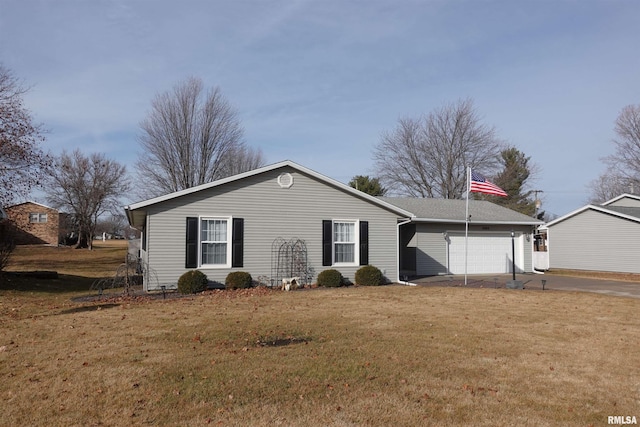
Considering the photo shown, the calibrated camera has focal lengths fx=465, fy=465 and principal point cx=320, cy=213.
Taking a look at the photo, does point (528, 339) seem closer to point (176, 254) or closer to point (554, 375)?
point (554, 375)

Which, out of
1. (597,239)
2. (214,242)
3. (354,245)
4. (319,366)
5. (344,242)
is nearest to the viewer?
(319,366)

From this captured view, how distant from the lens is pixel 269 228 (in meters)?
15.8

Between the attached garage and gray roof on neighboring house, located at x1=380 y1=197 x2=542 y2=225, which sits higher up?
gray roof on neighboring house, located at x1=380 y1=197 x2=542 y2=225

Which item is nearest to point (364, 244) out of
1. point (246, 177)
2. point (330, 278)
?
point (330, 278)

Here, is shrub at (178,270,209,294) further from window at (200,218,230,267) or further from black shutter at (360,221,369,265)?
black shutter at (360,221,369,265)

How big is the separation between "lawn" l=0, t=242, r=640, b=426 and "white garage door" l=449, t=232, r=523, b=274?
10.3m

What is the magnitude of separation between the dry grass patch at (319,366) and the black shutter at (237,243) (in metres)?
4.46

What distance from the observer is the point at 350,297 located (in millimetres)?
13086

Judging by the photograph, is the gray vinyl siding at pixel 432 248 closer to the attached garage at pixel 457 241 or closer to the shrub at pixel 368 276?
the attached garage at pixel 457 241

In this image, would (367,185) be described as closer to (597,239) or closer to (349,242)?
(597,239)

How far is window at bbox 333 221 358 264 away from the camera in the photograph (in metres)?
16.8

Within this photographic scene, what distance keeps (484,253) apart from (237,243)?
1261 centimetres

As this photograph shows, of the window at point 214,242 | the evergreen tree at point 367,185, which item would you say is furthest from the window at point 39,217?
the window at point 214,242

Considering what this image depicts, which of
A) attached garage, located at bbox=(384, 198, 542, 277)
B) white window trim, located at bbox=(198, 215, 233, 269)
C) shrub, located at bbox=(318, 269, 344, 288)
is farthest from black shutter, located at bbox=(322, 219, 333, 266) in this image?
attached garage, located at bbox=(384, 198, 542, 277)
